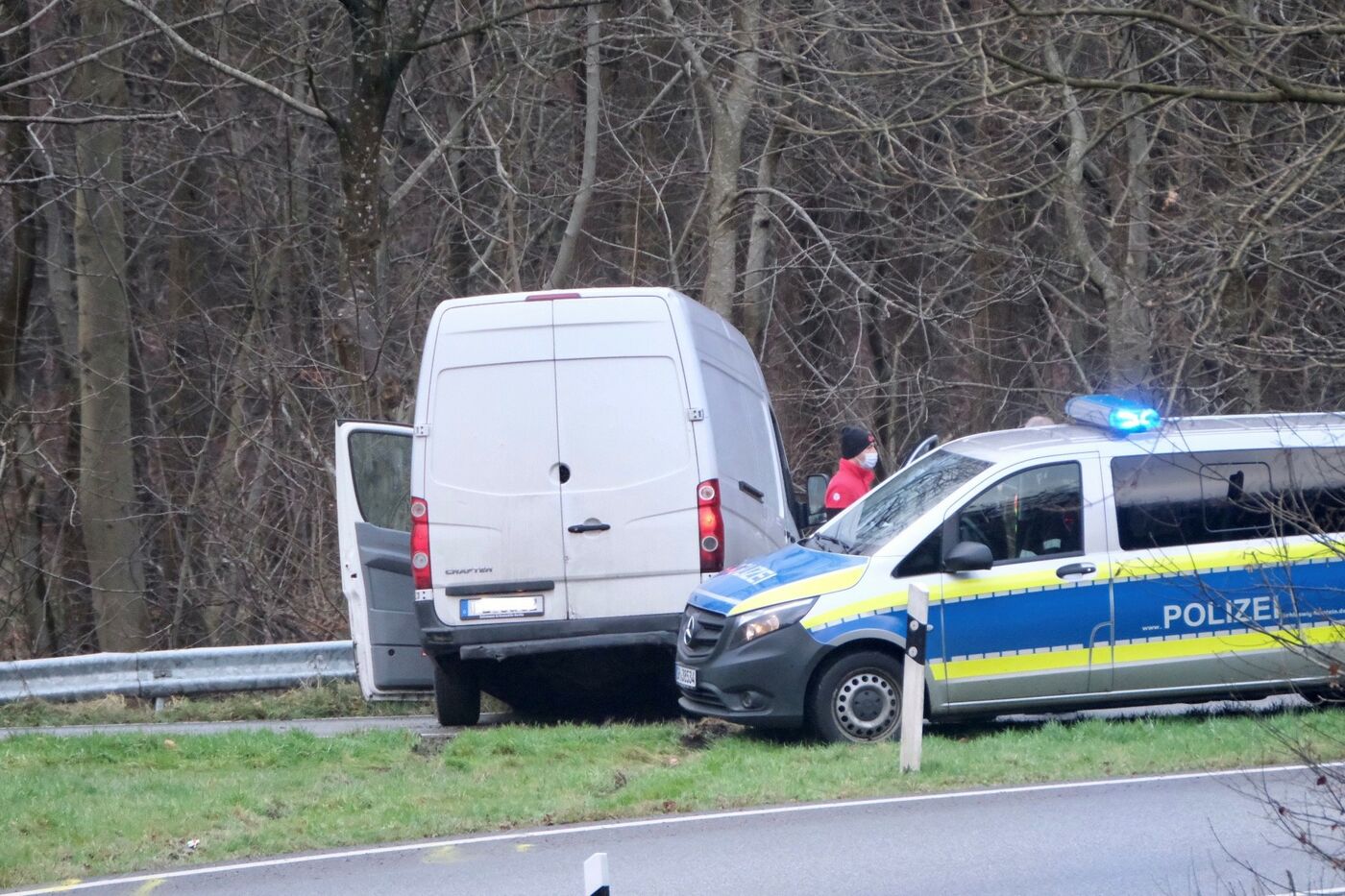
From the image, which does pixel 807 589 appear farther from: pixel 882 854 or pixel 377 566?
pixel 377 566

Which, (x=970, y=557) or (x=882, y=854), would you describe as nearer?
(x=882, y=854)

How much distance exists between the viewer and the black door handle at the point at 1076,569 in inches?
346

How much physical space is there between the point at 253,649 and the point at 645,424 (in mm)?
4451

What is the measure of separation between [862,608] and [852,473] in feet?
11.0

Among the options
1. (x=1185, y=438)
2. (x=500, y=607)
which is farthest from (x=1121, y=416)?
(x=500, y=607)

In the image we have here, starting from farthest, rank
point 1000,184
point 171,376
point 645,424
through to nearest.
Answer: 1. point 171,376
2. point 1000,184
3. point 645,424

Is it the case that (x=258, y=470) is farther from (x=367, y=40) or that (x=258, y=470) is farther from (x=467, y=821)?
(x=467, y=821)

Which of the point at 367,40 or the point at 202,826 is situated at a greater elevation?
the point at 367,40

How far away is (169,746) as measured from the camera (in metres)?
9.62

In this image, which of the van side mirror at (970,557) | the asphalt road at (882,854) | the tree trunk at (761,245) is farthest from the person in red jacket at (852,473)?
the tree trunk at (761,245)

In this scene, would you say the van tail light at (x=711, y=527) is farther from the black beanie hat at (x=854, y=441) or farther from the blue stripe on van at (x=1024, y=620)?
A: the black beanie hat at (x=854, y=441)

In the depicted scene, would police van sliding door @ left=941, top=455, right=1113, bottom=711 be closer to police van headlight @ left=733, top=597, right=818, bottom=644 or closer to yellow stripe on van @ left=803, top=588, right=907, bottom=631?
yellow stripe on van @ left=803, top=588, right=907, bottom=631

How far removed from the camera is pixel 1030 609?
8750mm

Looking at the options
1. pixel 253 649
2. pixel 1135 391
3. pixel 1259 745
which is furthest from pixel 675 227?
pixel 1259 745
